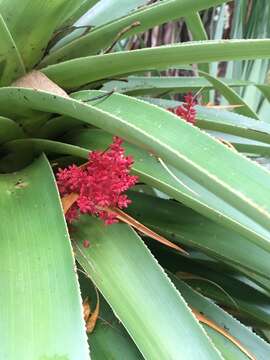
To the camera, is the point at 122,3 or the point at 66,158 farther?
the point at 122,3

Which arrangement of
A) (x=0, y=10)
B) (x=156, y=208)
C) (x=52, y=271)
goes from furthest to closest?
(x=156, y=208)
(x=0, y=10)
(x=52, y=271)

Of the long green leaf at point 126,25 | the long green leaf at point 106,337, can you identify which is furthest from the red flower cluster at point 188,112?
the long green leaf at point 106,337

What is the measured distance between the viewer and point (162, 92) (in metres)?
0.84

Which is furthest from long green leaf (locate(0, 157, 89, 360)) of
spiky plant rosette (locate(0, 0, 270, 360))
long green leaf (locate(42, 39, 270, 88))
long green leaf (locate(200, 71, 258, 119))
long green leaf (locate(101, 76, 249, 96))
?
long green leaf (locate(200, 71, 258, 119))

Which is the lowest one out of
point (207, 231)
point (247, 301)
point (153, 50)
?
point (247, 301)

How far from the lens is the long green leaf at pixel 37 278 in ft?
1.32

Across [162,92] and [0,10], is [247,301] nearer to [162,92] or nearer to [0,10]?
[162,92]

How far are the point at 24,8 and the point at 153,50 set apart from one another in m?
0.14

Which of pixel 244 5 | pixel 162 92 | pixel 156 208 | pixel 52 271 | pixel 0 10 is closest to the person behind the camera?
pixel 52 271

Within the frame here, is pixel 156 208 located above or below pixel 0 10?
below

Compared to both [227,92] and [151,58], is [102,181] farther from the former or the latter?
[227,92]

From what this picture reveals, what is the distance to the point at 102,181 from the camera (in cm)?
54

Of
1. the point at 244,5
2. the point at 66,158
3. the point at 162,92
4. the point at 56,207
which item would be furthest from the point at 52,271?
the point at 244,5

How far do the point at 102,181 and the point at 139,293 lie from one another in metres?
0.11
